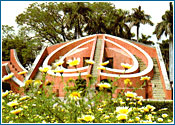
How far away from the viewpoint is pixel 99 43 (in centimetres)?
1324

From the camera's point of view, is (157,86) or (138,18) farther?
(138,18)

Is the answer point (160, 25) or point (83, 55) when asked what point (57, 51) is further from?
point (160, 25)

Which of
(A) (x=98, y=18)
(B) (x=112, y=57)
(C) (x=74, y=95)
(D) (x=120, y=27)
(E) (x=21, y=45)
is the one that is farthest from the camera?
(A) (x=98, y=18)

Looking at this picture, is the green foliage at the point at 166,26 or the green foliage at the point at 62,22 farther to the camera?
the green foliage at the point at 62,22

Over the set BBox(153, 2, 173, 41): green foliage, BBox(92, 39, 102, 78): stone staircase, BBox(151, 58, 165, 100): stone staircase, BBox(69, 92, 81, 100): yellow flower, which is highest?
BBox(153, 2, 173, 41): green foliage

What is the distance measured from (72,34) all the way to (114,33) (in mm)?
4002

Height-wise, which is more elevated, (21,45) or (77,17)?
(77,17)

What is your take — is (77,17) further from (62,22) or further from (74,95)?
(74,95)

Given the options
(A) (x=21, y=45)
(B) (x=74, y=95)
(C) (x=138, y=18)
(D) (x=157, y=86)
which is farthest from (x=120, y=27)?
(B) (x=74, y=95)

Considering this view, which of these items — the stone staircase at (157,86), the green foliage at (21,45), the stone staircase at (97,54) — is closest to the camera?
the stone staircase at (157,86)

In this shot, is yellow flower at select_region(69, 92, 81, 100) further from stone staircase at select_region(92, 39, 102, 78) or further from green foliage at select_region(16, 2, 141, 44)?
green foliage at select_region(16, 2, 141, 44)

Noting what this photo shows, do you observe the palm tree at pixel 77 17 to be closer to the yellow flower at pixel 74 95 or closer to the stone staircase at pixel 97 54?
the stone staircase at pixel 97 54

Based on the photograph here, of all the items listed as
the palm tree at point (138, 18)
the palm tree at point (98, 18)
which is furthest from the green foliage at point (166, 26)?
the palm tree at point (98, 18)

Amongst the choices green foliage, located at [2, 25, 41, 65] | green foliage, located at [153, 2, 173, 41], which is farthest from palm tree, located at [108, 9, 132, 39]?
green foliage, located at [2, 25, 41, 65]
